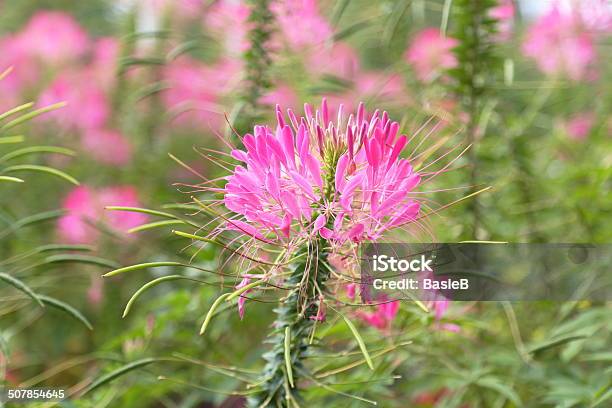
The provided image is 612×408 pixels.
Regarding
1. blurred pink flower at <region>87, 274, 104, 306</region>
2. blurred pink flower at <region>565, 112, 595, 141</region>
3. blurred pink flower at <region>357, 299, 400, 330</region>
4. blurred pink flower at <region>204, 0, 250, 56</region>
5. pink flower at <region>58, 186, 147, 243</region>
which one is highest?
blurred pink flower at <region>204, 0, 250, 56</region>

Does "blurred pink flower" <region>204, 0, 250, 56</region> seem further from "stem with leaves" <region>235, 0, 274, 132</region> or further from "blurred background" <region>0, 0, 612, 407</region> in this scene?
"stem with leaves" <region>235, 0, 274, 132</region>

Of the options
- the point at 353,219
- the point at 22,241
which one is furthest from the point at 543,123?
the point at 22,241

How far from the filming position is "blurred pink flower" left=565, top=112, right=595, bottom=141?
119 centimetres

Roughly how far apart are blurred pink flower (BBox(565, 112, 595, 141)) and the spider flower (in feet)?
2.64

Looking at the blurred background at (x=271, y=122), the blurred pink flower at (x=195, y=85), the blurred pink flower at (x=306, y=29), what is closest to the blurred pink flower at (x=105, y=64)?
the blurred background at (x=271, y=122)

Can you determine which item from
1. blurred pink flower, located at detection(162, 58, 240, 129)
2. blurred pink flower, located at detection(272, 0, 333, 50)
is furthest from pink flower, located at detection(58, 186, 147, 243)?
blurred pink flower, located at detection(272, 0, 333, 50)

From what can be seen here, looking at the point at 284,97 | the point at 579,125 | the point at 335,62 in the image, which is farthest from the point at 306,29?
the point at 579,125

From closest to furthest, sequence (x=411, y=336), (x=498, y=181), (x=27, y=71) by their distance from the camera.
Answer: (x=411, y=336) < (x=498, y=181) < (x=27, y=71)

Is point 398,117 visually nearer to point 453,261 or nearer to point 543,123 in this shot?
point 543,123

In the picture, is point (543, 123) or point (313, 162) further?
point (543, 123)

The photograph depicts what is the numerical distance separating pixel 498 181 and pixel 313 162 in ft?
1.76

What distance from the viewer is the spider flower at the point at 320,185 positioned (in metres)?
0.48

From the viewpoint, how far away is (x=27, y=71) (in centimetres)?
137

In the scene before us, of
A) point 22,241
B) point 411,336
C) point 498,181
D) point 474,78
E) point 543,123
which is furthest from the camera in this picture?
point 543,123
